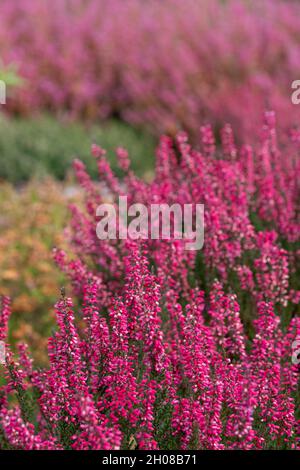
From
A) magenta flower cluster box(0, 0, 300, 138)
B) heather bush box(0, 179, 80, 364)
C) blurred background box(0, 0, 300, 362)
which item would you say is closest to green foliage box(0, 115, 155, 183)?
blurred background box(0, 0, 300, 362)

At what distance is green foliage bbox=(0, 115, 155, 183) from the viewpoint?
7.37 meters

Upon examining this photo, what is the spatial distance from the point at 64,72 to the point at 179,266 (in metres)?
6.68

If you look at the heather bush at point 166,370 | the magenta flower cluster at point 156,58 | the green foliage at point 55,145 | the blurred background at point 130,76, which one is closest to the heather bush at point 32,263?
the blurred background at point 130,76

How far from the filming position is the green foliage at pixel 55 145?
7371 mm

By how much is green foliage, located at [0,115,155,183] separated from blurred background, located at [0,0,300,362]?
11 millimetres

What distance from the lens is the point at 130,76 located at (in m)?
8.85

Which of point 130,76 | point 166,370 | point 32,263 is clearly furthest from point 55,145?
point 166,370

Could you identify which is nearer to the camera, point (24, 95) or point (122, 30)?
point (24, 95)

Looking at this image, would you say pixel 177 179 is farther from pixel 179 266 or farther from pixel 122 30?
pixel 122 30

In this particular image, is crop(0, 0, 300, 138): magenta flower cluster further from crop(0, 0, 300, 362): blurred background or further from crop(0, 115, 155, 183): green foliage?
crop(0, 115, 155, 183): green foliage

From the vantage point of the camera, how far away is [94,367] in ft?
7.53

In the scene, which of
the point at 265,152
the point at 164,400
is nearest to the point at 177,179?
the point at 265,152

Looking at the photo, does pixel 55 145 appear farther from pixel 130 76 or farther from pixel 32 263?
pixel 32 263

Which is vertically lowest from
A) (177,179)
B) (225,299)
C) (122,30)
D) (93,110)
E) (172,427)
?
(172,427)
